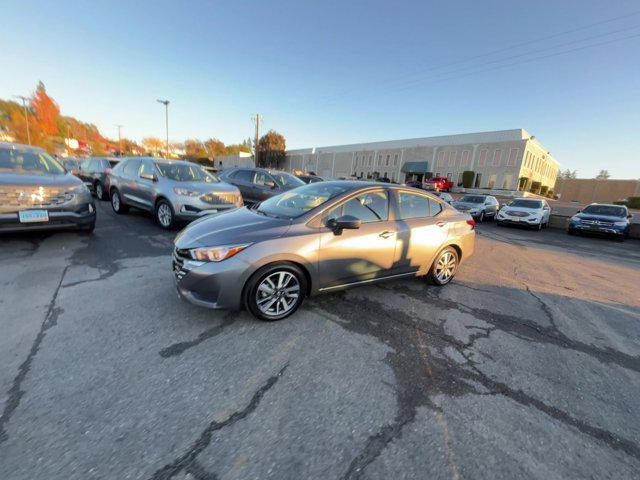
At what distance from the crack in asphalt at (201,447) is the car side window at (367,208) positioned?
6.71ft

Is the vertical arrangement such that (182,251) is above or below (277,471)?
above

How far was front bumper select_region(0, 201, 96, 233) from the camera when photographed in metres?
4.59

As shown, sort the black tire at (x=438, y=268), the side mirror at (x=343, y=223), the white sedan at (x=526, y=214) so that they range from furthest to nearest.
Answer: the white sedan at (x=526, y=214)
the black tire at (x=438, y=268)
the side mirror at (x=343, y=223)

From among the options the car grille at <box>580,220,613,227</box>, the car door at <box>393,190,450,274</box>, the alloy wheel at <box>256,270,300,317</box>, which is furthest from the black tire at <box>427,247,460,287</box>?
the car grille at <box>580,220,613,227</box>

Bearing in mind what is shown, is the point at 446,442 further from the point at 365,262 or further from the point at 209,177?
the point at 209,177

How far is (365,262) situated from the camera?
11.9 ft

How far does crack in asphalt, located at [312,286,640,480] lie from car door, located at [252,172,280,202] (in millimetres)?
6493

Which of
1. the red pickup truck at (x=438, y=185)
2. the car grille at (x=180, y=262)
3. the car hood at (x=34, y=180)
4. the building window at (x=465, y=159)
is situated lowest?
the car grille at (x=180, y=262)

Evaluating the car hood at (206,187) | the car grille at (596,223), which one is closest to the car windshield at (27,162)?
the car hood at (206,187)

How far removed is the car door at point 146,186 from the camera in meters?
7.02

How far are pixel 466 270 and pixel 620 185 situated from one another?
4856 centimetres

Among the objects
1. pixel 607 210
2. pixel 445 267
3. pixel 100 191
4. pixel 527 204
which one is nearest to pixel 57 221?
pixel 445 267

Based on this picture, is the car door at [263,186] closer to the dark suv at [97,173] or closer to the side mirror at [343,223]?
the dark suv at [97,173]

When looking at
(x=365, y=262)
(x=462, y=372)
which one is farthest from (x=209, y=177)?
(x=462, y=372)
